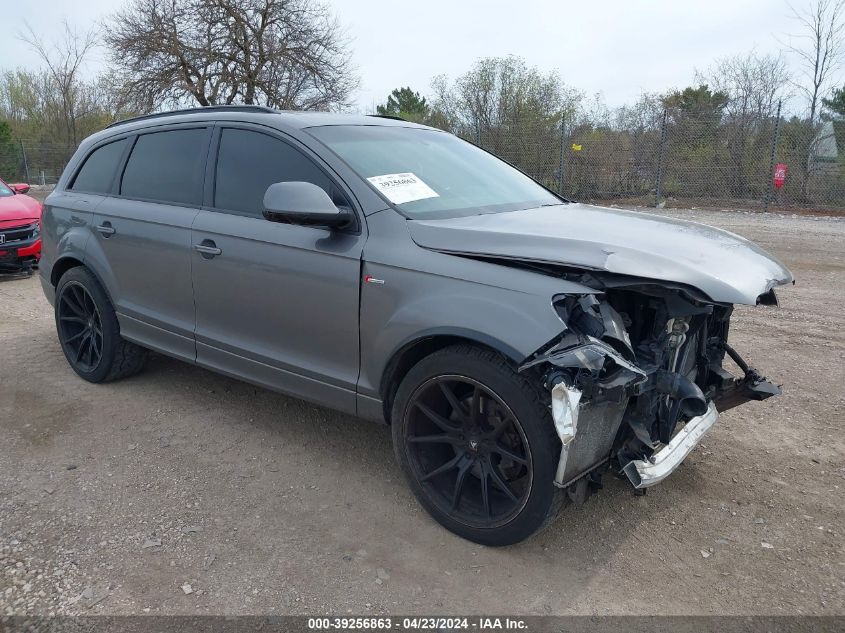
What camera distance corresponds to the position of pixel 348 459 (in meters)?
3.68

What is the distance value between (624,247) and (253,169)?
2088mm

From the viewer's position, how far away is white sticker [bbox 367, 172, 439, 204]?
3.22 meters

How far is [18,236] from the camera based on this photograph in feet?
28.0

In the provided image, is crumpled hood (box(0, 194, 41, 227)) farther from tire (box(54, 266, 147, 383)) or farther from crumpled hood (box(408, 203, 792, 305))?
crumpled hood (box(408, 203, 792, 305))

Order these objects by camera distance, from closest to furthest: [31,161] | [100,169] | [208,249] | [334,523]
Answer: [334,523] < [208,249] < [100,169] < [31,161]

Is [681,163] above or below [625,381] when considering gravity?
above

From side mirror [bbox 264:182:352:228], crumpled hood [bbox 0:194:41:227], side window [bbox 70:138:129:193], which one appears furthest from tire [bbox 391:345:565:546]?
crumpled hood [bbox 0:194:41:227]

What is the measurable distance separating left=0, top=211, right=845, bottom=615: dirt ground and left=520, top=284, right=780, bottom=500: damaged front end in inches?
16.3

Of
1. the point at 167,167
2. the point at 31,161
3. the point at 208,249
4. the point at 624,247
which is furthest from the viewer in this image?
the point at 31,161

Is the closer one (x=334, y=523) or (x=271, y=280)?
(x=334, y=523)

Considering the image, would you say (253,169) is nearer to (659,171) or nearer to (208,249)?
(208,249)

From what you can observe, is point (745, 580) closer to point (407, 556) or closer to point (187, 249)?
point (407, 556)

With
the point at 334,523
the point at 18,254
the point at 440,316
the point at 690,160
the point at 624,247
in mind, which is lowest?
the point at 334,523

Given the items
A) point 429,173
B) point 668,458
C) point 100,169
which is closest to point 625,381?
point 668,458
